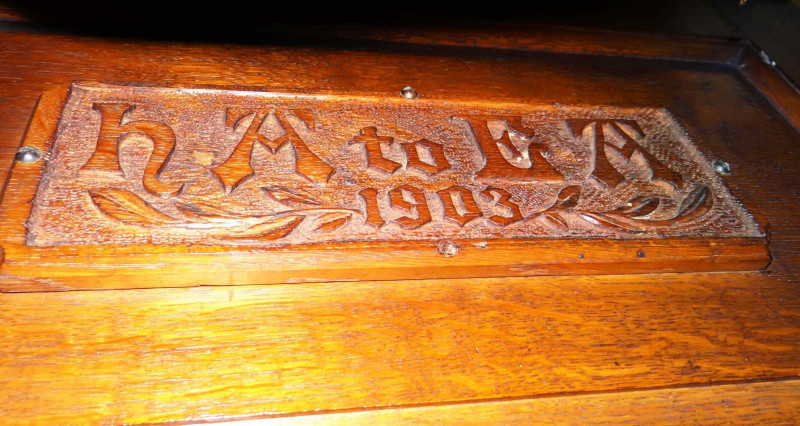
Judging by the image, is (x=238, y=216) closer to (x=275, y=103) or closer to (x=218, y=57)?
(x=275, y=103)

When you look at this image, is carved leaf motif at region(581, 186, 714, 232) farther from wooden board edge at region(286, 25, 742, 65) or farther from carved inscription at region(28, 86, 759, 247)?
wooden board edge at region(286, 25, 742, 65)

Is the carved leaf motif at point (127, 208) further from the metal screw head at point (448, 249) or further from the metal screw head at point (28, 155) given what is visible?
the metal screw head at point (448, 249)

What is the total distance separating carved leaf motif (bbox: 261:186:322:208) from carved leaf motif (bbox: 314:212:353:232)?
0.08 ft

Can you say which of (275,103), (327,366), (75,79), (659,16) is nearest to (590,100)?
(659,16)

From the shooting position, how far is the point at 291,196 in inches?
27.7

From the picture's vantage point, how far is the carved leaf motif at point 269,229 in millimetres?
654

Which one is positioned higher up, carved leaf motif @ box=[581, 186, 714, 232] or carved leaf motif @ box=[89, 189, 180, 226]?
carved leaf motif @ box=[581, 186, 714, 232]

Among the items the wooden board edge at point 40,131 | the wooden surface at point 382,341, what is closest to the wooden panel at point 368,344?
the wooden surface at point 382,341

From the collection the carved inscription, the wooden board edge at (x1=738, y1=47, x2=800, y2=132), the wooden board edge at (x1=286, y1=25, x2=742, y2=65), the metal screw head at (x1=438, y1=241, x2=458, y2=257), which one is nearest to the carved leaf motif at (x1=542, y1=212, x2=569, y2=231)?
the carved inscription

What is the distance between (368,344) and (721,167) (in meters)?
0.60

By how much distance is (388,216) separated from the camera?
71 cm

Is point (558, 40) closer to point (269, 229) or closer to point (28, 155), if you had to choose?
point (269, 229)

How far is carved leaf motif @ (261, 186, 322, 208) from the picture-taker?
2.29ft

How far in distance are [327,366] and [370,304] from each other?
91 millimetres
